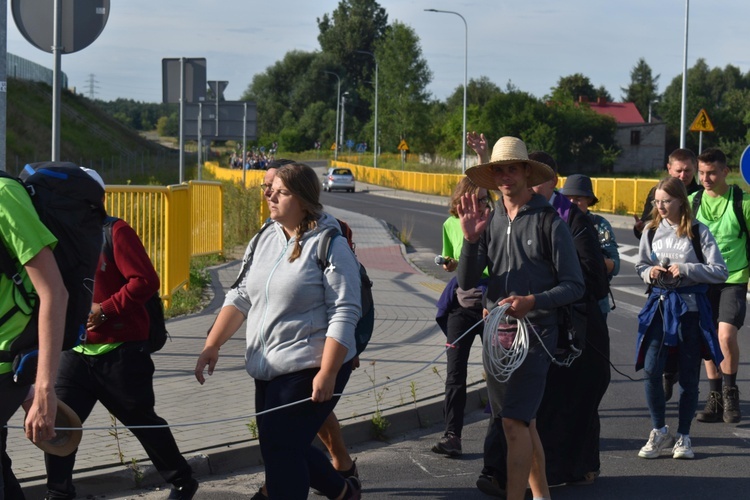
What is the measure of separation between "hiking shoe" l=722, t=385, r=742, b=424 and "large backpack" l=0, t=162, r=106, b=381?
16.7ft

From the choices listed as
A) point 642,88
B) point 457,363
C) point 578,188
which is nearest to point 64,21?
point 457,363

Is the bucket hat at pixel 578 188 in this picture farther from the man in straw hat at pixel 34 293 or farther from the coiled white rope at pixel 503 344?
the man in straw hat at pixel 34 293

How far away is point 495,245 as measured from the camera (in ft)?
16.2

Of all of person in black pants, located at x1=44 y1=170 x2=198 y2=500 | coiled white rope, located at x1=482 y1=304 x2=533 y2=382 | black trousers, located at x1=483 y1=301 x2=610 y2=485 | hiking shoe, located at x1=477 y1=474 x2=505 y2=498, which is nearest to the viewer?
coiled white rope, located at x1=482 y1=304 x2=533 y2=382

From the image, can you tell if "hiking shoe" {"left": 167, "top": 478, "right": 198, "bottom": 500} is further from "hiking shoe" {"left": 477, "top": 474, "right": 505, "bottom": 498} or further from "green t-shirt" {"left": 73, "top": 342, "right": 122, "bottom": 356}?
"hiking shoe" {"left": 477, "top": 474, "right": 505, "bottom": 498}

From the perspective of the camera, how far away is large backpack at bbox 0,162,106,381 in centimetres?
361

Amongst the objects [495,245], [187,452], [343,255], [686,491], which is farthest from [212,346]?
[686,491]

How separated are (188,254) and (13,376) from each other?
32.1ft

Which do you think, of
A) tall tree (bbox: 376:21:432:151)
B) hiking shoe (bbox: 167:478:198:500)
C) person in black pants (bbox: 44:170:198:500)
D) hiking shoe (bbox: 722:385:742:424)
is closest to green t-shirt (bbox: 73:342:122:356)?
person in black pants (bbox: 44:170:198:500)

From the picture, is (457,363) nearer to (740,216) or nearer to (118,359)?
(118,359)

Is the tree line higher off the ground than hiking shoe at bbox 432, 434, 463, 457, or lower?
higher

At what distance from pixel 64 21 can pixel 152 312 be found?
2.70m

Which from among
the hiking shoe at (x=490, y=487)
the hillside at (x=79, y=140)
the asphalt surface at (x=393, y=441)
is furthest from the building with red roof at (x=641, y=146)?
the hiking shoe at (x=490, y=487)

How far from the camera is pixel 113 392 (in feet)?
16.0
